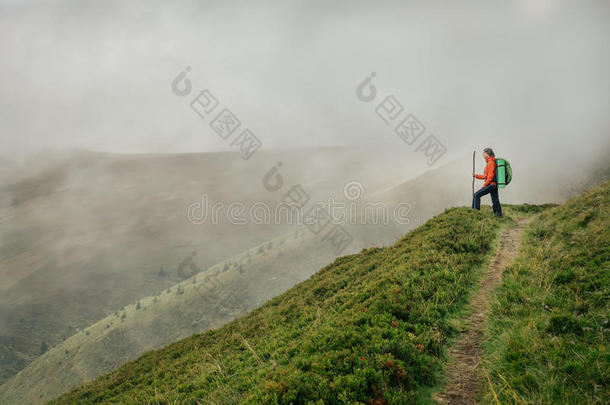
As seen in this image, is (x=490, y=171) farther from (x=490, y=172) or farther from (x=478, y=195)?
(x=478, y=195)

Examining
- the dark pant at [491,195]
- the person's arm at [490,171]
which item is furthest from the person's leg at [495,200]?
the person's arm at [490,171]

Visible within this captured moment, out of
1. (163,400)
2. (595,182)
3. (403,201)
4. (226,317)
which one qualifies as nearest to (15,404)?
(226,317)

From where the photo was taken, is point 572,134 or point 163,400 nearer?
point 163,400

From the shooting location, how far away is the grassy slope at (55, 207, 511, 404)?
22.4ft

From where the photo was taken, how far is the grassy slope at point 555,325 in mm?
5500

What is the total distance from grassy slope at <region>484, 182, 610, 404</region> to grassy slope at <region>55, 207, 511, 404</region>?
55.4 inches

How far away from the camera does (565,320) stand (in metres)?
7.12

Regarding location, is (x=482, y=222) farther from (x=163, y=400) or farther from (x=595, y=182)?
(x=595, y=182)

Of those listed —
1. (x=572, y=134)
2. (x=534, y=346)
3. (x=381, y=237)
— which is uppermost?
(x=534, y=346)

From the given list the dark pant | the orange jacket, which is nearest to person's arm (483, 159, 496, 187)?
the orange jacket

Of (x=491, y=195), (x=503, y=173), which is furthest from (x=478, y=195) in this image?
(x=503, y=173)

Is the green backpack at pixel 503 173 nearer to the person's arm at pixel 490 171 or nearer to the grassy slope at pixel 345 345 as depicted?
the person's arm at pixel 490 171

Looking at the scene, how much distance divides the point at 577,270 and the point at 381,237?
113496 millimetres

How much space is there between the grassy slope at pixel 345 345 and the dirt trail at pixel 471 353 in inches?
13.4
